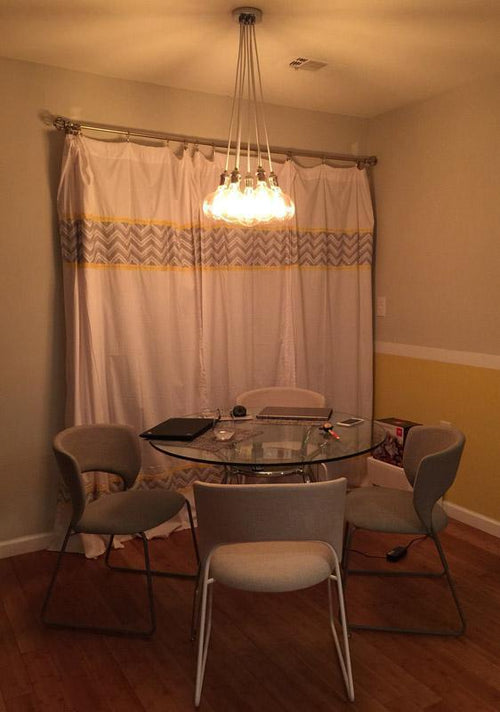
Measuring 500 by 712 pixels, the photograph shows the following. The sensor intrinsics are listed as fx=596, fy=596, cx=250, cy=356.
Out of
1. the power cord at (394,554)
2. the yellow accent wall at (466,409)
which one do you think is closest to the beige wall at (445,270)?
the yellow accent wall at (466,409)

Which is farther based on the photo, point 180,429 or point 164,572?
point 164,572

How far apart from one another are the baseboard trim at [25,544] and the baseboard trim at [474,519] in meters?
2.38

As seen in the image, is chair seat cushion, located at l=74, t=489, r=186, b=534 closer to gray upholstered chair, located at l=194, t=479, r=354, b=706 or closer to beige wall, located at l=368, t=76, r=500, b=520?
gray upholstered chair, located at l=194, t=479, r=354, b=706

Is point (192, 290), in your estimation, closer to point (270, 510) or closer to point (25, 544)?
point (25, 544)

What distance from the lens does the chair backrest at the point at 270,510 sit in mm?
1872

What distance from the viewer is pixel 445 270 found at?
369 cm

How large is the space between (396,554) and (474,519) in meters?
0.71

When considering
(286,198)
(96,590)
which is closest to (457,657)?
(96,590)

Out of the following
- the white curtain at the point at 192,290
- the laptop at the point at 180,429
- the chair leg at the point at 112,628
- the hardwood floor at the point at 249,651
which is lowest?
the hardwood floor at the point at 249,651

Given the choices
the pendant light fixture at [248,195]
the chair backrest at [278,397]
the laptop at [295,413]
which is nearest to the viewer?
the pendant light fixture at [248,195]

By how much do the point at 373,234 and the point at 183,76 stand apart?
165 cm

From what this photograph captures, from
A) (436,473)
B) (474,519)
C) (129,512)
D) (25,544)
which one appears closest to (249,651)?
(129,512)

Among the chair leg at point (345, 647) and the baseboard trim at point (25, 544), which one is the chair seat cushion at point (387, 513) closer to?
the chair leg at point (345, 647)

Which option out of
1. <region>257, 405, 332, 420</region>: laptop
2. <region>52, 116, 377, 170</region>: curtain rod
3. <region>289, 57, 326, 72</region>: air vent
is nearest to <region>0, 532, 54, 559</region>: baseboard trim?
<region>257, 405, 332, 420</region>: laptop
